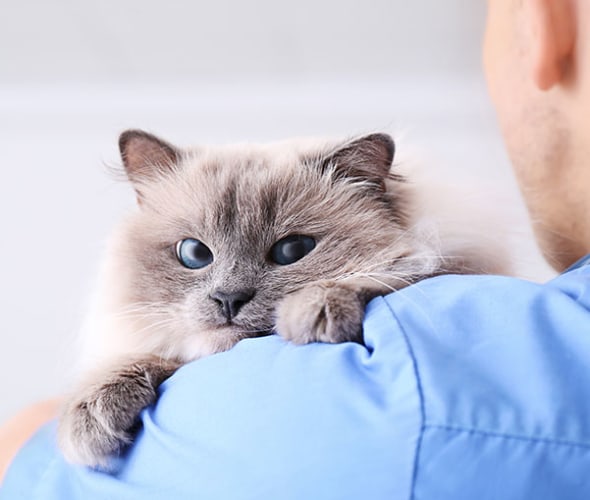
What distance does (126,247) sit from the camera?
1528mm

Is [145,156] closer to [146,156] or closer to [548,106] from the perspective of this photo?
[146,156]

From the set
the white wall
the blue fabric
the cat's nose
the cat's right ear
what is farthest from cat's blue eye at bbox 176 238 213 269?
the white wall

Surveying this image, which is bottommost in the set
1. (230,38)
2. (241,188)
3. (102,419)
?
(102,419)

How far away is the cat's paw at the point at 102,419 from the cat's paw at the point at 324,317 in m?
0.30

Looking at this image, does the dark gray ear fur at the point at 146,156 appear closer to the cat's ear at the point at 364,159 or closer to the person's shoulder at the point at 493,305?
the cat's ear at the point at 364,159

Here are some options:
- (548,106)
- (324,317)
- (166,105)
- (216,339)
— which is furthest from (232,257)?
(166,105)

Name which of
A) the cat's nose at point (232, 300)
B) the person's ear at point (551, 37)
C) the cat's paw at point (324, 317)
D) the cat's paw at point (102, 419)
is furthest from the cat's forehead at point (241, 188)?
the person's ear at point (551, 37)

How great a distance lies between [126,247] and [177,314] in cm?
26

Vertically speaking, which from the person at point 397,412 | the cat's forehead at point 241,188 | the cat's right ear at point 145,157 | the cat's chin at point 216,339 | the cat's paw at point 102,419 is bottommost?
the cat's paw at point 102,419

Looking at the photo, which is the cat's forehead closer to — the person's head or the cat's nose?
the cat's nose

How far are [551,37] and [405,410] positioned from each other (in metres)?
0.77

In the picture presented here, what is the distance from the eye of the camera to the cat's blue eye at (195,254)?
1389 mm

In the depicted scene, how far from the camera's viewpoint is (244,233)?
1.32 meters

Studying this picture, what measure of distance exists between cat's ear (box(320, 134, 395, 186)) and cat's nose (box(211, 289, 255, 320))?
Result: 35cm
